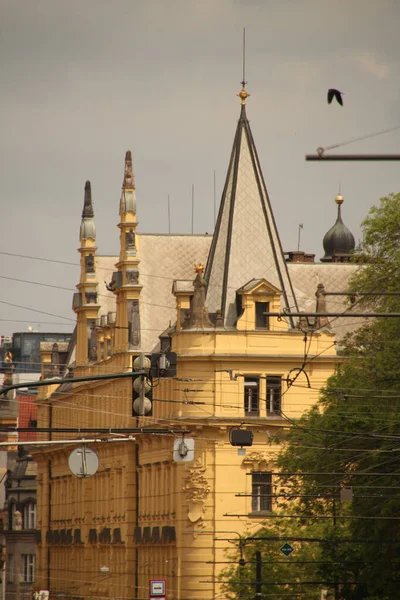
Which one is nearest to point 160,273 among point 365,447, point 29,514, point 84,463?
point 365,447

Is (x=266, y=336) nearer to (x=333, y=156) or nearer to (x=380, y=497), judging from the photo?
(x=380, y=497)

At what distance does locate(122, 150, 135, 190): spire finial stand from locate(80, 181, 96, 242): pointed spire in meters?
8.35

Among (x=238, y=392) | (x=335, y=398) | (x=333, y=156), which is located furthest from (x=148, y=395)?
(x=238, y=392)

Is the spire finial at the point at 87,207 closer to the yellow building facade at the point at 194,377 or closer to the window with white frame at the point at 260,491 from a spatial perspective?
the yellow building facade at the point at 194,377

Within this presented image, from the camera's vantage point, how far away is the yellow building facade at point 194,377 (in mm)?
98250

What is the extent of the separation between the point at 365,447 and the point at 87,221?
4467 centimetres

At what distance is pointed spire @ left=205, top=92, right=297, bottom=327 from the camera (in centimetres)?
10125

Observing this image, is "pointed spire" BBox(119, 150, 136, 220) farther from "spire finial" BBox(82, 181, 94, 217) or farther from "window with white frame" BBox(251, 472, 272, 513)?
"window with white frame" BBox(251, 472, 272, 513)

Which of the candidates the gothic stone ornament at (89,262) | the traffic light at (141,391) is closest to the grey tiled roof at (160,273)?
the gothic stone ornament at (89,262)

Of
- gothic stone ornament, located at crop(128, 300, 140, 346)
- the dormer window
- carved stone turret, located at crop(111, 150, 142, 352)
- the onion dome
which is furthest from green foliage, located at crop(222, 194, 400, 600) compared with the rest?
the onion dome

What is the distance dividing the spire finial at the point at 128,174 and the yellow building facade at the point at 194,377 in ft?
0.23

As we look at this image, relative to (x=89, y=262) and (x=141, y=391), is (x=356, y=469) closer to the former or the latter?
(x=141, y=391)

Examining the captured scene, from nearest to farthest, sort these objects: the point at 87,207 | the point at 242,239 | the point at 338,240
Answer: the point at 242,239 → the point at 87,207 → the point at 338,240

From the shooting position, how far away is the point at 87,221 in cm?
11788
